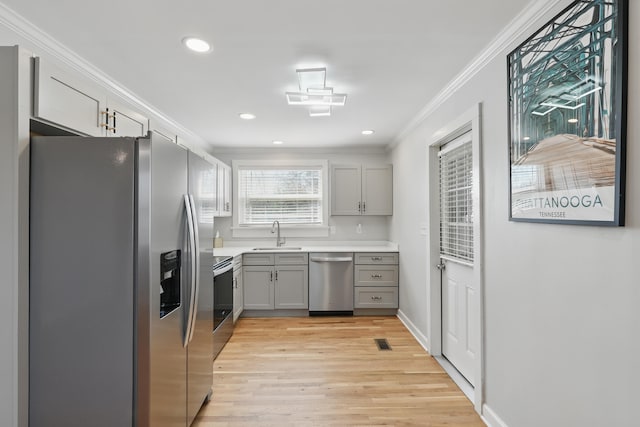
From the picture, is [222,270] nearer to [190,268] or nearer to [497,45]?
[190,268]

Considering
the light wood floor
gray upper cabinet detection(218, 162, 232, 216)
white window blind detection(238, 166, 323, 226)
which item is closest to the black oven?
the light wood floor

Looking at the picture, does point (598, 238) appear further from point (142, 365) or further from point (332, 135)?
point (332, 135)

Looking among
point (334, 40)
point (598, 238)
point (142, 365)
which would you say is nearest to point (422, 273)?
point (598, 238)

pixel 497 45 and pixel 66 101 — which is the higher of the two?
pixel 497 45

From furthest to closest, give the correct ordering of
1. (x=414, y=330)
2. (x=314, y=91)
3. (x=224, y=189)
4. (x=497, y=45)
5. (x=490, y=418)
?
1. (x=224, y=189)
2. (x=414, y=330)
3. (x=314, y=91)
4. (x=490, y=418)
5. (x=497, y=45)

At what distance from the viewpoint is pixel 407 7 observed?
66.9 inches

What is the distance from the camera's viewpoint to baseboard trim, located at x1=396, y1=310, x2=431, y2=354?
3345 millimetres

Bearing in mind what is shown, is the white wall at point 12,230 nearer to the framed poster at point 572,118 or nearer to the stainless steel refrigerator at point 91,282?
the stainless steel refrigerator at point 91,282

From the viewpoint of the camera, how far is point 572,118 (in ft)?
4.69

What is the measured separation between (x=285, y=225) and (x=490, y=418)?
369 centimetres

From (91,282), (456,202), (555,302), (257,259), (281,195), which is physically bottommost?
(257,259)

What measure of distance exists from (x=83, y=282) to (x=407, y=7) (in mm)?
2075

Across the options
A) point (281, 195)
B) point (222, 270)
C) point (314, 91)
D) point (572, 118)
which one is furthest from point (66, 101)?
point (281, 195)

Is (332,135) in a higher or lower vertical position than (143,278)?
higher
